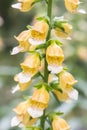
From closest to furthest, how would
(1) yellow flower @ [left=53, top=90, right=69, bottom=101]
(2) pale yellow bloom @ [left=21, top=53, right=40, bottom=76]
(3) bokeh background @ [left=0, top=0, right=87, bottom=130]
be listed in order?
(2) pale yellow bloom @ [left=21, top=53, right=40, bottom=76]
(1) yellow flower @ [left=53, top=90, right=69, bottom=101]
(3) bokeh background @ [left=0, top=0, right=87, bottom=130]

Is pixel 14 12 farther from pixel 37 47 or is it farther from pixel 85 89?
pixel 37 47

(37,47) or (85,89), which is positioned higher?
(37,47)

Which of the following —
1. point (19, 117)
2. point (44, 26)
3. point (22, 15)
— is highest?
point (44, 26)

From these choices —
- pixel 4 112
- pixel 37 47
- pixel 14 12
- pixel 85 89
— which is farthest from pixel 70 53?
pixel 14 12

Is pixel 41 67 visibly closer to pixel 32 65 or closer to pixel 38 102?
pixel 32 65

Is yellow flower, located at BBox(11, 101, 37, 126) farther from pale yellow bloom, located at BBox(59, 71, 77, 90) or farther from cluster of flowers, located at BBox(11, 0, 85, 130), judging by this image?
pale yellow bloom, located at BBox(59, 71, 77, 90)

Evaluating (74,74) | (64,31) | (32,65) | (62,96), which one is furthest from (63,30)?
(74,74)

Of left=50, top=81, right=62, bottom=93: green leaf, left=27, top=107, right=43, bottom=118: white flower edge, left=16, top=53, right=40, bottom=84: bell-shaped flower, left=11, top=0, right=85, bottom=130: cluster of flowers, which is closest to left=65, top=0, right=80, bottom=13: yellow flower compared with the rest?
left=11, top=0, right=85, bottom=130: cluster of flowers
